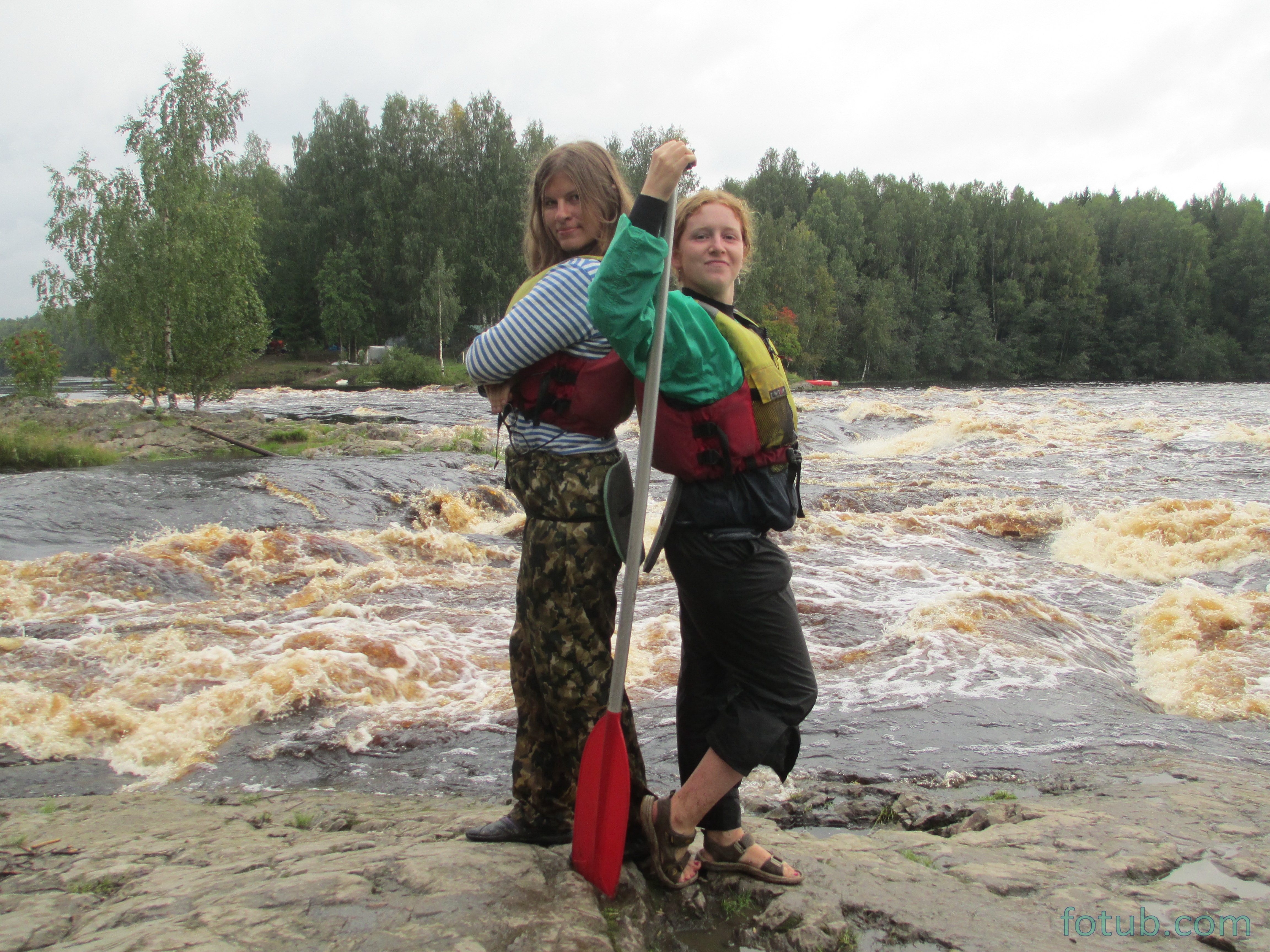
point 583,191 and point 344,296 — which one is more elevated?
point 344,296

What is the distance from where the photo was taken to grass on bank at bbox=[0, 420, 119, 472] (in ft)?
40.1

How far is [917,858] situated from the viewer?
8.57 ft

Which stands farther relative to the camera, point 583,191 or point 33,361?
point 33,361

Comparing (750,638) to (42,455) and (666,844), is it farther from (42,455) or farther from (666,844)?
(42,455)

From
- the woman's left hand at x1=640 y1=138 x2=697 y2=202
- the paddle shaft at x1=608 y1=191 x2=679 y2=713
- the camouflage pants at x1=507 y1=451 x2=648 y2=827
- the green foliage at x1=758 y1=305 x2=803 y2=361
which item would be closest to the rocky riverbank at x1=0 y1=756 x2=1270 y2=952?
the camouflage pants at x1=507 y1=451 x2=648 y2=827

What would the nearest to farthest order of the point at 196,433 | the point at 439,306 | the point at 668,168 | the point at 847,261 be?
the point at 668,168 < the point at 196,433 < the point at 439,306 < the point at 847,261

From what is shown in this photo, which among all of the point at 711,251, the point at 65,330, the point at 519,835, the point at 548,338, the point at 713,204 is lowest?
the point at 519,835

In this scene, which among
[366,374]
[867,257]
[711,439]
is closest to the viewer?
[711,439]

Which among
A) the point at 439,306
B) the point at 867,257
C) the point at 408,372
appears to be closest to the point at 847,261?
the point at 867,257

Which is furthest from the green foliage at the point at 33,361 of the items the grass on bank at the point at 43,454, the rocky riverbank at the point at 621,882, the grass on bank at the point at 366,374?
the rocky riverbank at the point at 621,882

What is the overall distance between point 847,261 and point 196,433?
4961 cm

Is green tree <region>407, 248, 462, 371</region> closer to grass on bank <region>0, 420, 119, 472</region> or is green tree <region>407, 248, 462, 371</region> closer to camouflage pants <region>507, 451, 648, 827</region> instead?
grass on bank <region>0, 420, 119, 472</region>

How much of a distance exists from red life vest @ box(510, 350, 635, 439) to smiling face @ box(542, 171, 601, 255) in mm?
369

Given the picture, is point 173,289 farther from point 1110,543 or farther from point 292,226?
point 292,226
